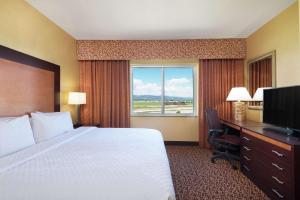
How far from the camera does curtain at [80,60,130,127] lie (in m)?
4.52

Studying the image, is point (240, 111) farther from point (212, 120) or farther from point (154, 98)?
point (154, 98)

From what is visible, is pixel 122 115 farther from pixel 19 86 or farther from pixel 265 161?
pixel 265 161

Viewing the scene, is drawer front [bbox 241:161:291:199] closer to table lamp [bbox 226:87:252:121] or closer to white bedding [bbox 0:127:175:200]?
table lamp [bbox 226:87:252:121]

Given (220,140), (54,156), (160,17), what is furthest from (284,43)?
(54,156)

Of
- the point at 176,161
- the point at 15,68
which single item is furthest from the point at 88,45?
the point at 176,161

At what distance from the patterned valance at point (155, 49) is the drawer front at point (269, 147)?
83.4 inches

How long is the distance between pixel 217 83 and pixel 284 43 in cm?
163

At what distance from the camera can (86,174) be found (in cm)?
134

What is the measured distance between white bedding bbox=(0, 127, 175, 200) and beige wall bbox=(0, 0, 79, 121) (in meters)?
1.63

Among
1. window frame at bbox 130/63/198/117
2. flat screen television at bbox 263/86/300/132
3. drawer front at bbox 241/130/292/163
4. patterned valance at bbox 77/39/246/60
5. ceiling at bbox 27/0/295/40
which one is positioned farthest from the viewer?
window frame at bbox 130/63/198/117

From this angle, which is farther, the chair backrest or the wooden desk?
the chair backrest

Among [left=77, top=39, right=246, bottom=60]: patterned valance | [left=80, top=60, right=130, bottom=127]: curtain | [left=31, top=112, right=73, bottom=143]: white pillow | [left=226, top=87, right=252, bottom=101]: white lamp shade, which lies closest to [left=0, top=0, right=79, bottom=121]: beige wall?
[left=80, top=60, right=130, bottom=127]: curtain

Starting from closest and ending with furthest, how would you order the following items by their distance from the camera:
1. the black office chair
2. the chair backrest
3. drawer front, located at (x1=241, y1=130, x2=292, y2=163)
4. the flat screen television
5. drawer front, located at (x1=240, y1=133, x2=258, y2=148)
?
1. drawer front, located at (x1=241, y1=130, x2=292, y2=163)
2. the flat screen television
3. drawer front, located at (x1=240, y1=133, x2=258, y2=148)
4. the black office chair
5. the chair backrest

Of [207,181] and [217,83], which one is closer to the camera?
[207,181]
